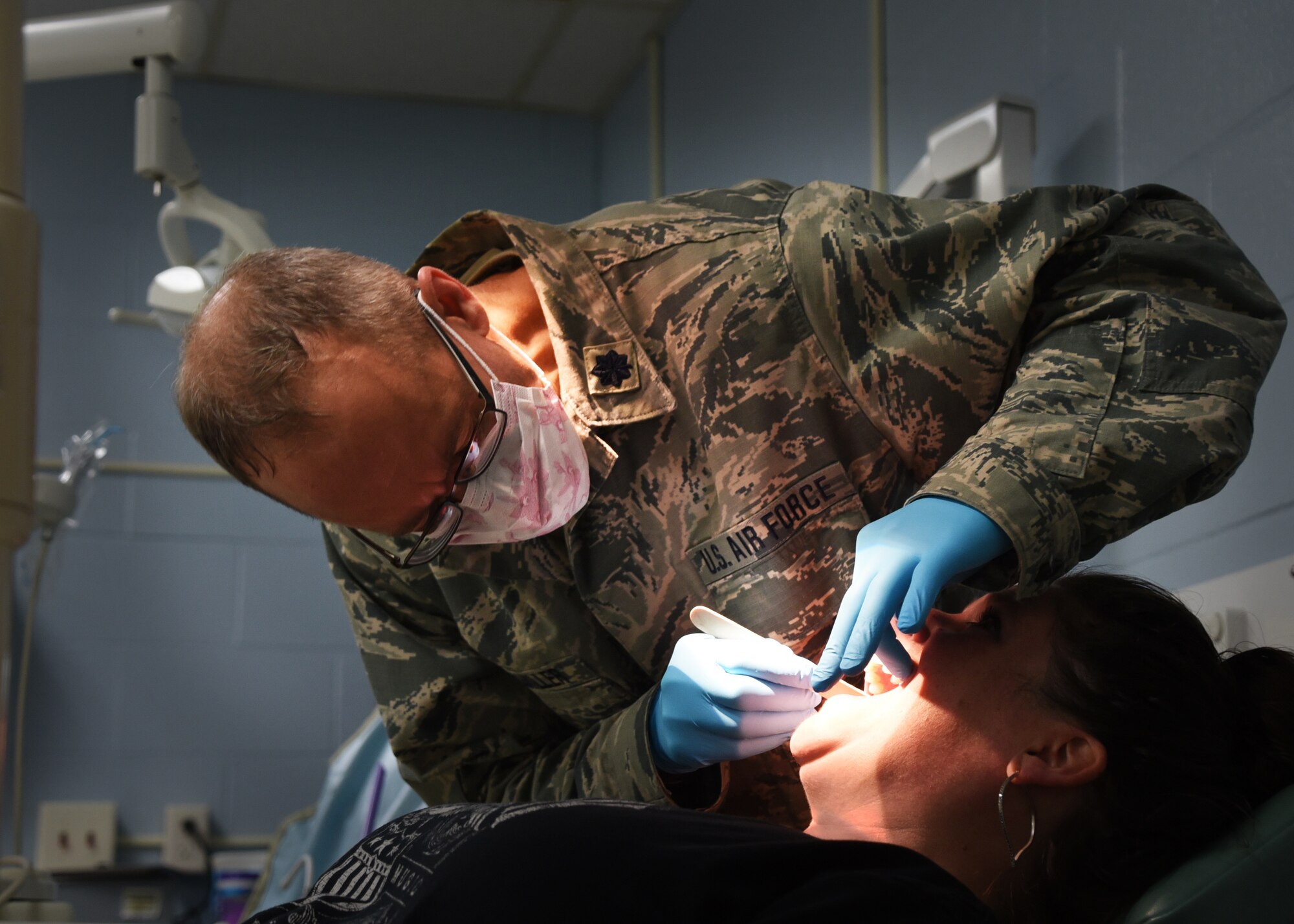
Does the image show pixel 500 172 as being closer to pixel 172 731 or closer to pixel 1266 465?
pixel 172 731

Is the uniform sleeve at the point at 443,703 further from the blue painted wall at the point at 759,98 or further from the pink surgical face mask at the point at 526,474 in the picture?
the blue painted wall at the point at 759,98

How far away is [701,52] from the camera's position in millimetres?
3682

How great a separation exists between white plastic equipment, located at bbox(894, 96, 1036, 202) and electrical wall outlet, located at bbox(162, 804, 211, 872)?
110 inches

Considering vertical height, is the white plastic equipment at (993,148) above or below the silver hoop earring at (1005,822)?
above

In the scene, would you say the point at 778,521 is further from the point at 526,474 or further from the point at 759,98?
the point at 759,98

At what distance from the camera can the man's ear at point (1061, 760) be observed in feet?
4.01

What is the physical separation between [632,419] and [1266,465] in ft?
2.92

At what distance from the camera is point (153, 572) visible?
12.3 feet

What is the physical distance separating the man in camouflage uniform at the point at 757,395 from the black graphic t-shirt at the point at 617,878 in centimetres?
35

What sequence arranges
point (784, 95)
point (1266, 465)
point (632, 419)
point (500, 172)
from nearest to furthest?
point (632, 419) → point (1266, 465) → point (784, 95) → point (500, 172)

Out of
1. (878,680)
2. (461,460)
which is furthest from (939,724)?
(461,460)

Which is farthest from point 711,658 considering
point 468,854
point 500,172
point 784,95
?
point 500,172

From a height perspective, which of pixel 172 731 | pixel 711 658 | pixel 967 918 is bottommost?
pixel 172 731

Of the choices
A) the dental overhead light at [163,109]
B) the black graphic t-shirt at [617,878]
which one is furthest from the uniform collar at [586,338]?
the dental overhead light at [163,109]
